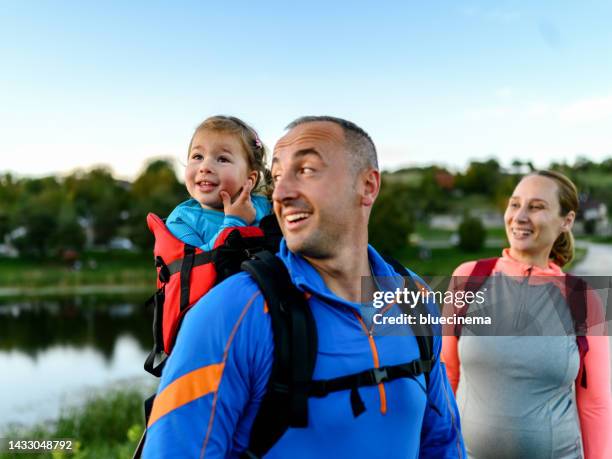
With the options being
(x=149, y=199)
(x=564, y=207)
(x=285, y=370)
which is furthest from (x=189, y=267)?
(x=149, y=199)

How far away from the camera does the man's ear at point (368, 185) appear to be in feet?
6.66

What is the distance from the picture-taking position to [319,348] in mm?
1732

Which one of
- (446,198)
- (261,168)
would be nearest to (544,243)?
(261,168)

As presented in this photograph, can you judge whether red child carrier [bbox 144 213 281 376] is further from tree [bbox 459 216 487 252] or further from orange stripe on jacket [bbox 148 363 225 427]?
tree [bbox 459 216 487 252]

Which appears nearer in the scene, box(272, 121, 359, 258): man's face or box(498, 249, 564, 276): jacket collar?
box(272, 121, 359, 258): man's face

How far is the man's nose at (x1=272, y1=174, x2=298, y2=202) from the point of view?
6.23 feet

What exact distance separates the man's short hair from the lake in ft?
50.3

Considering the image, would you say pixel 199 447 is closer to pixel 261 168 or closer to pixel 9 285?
pixel 261 168

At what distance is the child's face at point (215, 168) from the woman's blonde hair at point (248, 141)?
24 mm

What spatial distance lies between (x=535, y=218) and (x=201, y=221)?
6.48ft

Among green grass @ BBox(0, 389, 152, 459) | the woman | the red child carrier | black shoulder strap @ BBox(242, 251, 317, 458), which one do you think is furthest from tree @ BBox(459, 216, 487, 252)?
black shoulder strap @ BBox(242, 251, 317, 458)

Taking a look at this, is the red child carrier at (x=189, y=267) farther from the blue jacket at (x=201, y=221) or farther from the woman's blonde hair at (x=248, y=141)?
the woman's blonde hair at (x=248, y=141)

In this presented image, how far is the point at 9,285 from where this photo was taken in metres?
51.3

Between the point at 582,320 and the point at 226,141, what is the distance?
206 centimetres
